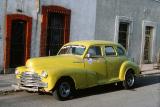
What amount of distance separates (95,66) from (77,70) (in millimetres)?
973

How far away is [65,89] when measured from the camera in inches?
460

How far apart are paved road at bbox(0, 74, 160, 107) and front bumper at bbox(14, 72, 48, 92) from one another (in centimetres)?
35

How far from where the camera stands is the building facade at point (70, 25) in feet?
53.9

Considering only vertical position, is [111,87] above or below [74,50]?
below

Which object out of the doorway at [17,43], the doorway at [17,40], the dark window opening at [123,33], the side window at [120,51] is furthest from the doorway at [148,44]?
the side window at [120,51]

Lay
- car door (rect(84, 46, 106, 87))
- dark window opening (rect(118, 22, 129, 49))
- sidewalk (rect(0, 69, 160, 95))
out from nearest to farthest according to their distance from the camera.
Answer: car door (rect(84, 46, 106, 87)) → sidewalk (rect(0, 69, 160, 95)) → dark window opening (rect(118, 22, 129, 49))

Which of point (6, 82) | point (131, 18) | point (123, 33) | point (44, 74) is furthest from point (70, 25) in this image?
point (44, 74)

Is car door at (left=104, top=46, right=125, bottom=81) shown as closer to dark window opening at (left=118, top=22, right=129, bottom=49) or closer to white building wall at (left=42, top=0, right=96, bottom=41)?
white building wall at (left=42, top=0, right=96, bottom=41)

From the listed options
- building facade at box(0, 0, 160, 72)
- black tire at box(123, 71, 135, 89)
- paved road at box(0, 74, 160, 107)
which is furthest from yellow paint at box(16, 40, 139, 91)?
building facade at box(0, 0, 160, 72)

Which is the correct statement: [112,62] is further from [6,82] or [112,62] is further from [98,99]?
[6,82]

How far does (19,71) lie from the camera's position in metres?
11.9

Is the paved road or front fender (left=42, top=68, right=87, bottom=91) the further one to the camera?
front fender (left=42, top=68, right=87, bottom=91)

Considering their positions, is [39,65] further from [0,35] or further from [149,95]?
[0,35]

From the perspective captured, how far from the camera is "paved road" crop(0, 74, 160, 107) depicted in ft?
36.1
